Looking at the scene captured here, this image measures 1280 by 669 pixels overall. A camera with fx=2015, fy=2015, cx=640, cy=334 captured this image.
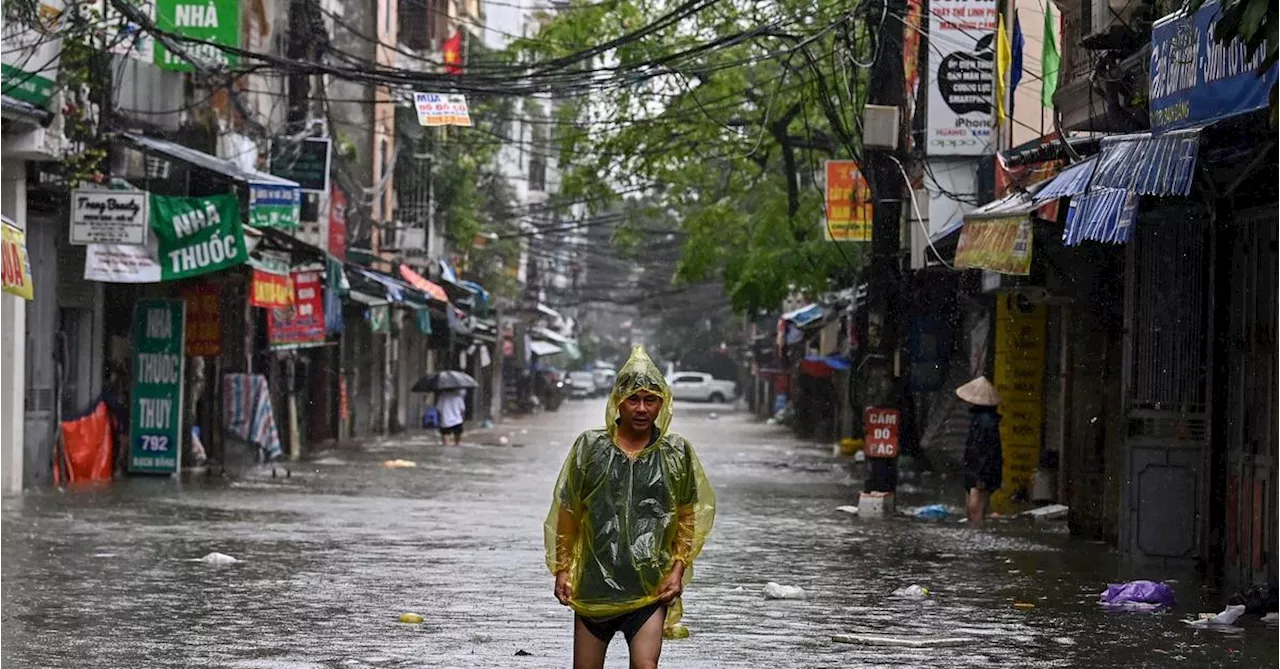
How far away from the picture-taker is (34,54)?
21.5 meters

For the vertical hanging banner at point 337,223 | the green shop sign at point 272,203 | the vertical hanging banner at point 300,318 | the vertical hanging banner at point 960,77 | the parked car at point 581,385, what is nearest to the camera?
the vertical hanging banner at point 960,77

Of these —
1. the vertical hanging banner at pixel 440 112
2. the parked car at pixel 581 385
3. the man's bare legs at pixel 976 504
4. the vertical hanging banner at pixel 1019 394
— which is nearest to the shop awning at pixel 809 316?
the vertical hanging banner at pixel 1019 394

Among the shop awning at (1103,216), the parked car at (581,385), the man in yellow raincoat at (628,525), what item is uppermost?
the shop awning at (1103,216)

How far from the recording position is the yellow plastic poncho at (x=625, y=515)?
771 centimetres

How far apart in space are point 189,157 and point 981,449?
10.5 m

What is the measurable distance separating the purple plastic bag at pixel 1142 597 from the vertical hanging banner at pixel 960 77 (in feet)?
34.8

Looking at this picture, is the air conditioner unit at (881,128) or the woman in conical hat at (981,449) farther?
the air conditioner unit at (881,128)

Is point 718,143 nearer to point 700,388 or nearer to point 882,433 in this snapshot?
point 882,433

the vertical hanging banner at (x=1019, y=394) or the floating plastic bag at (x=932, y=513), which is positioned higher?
the vertical hanging banner at (x=1019, y=394)

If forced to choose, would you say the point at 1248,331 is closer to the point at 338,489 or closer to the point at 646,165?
the point at 338,489

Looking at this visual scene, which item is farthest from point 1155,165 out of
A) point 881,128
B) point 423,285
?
point 423,285

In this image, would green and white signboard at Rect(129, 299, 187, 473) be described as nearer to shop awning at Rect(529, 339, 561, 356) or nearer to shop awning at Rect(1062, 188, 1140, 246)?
shop awning at Rect(1062, 188, 1140, 246)

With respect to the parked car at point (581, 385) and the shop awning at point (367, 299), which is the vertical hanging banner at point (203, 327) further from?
the parked car at point (581, 385)

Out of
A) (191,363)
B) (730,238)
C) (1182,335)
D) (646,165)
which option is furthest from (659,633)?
(730,238)
